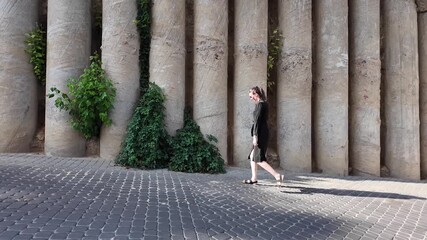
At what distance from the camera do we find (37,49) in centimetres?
712

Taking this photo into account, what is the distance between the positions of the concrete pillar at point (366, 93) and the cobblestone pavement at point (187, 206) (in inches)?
63.5

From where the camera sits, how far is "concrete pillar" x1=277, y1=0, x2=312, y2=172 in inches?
285

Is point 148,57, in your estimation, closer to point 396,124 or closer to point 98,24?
point 98,24

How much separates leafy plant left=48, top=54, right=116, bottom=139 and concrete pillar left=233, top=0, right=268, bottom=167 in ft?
8.86

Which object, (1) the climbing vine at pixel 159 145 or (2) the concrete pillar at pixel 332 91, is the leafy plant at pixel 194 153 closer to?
(1) the climbing vine at pixel 159 145

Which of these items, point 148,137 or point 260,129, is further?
point 148,137

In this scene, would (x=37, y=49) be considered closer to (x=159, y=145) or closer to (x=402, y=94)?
(x=159, y=145)

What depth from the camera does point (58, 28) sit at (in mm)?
6832

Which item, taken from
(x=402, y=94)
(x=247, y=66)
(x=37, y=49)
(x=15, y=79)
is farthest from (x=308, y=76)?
(x=15, y=79)

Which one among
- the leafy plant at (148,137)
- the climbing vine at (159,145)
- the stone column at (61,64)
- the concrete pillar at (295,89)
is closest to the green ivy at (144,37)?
the climbing vine at (159,145)

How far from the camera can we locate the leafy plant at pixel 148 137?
6.29m

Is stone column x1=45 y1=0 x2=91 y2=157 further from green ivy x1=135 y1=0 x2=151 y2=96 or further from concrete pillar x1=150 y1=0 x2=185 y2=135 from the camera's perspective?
concrete pillar x1=150 y1=0 x2=185 y2=135

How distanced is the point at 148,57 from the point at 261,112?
3.15 meters

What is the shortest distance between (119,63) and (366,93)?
563 cm
